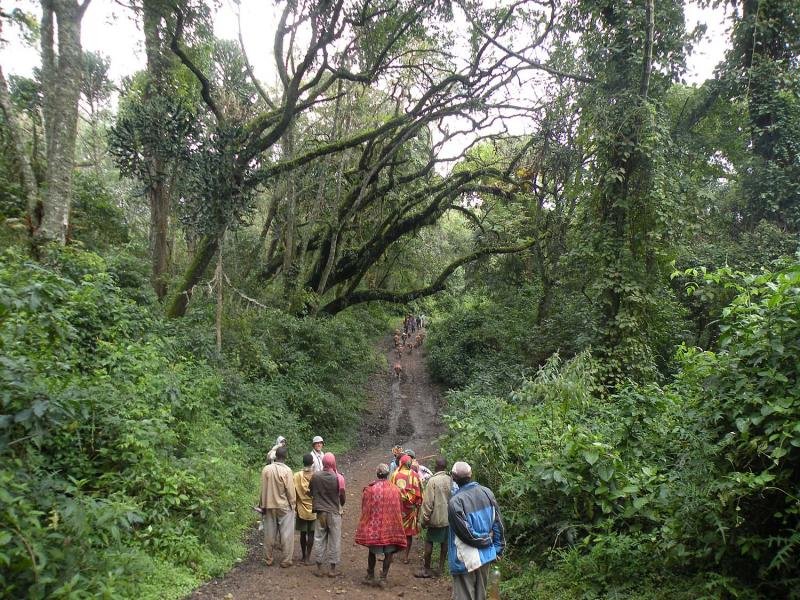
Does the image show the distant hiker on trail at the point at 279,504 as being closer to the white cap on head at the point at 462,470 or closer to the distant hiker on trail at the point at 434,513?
the distant hiker on trail at the point at 434,513

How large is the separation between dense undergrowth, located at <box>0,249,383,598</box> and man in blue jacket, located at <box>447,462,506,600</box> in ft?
9.13

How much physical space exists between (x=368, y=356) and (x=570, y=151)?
473 inches

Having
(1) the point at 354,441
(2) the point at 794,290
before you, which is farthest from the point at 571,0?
(1) the point at 354,441

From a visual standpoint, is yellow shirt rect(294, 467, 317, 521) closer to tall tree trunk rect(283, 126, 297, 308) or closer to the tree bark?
the tree bark

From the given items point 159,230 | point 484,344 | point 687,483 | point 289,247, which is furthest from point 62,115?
point 484,344

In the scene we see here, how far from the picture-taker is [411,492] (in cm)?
707

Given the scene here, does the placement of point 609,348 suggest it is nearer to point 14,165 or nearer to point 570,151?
point 570,151

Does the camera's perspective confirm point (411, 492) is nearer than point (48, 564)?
No

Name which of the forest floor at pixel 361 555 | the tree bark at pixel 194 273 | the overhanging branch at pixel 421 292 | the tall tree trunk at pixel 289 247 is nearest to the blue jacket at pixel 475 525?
the forest floor at pixel 361 555

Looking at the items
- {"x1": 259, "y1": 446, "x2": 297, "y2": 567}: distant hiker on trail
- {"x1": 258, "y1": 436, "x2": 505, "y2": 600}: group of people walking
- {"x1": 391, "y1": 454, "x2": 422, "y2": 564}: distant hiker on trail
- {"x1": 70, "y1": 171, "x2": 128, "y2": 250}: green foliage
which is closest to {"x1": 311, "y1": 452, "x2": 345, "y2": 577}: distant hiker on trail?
{"x1": 258, "y1": 436, "x2": 505, "y2": 600}: group of people walking

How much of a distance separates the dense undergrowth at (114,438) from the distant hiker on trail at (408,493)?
2.27 metres

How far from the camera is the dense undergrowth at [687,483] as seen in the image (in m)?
3.81

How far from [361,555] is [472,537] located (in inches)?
157

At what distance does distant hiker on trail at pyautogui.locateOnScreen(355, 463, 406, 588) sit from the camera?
615cm
